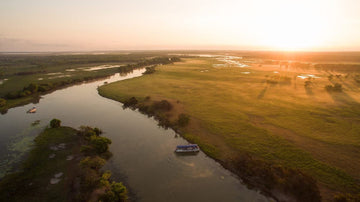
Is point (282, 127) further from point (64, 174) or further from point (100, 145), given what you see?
point (64, 174)

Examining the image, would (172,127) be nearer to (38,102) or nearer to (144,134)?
(144,134)

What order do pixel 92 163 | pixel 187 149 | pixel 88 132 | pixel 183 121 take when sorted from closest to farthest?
pixel 92 163
pixel 187 149
pixel 88 132
pixel 183 121

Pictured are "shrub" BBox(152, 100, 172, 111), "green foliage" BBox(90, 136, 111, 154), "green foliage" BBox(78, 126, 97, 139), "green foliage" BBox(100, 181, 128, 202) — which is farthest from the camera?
"shrub" BBox(152, 100, 172, 111)

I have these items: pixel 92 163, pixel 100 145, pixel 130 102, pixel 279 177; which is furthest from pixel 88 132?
pixel 279 177

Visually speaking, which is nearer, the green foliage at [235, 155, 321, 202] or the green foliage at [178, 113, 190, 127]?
the green foliage at [235, 155, 321, 202]

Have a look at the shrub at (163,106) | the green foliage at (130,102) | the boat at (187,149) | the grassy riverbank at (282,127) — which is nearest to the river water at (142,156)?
the boat at (187,149)

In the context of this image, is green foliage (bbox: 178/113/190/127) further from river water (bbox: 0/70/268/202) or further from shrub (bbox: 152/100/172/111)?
shrub (bbox: 152/100/172/111)

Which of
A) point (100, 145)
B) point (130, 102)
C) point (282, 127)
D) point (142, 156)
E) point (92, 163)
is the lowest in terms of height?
point (142, 156)

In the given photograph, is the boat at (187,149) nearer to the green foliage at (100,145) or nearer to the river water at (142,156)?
the river water at (142,156)

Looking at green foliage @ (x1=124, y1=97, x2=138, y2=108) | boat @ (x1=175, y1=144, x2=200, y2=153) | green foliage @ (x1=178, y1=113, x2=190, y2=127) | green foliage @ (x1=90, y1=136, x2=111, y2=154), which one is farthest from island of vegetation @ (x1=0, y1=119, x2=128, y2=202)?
green foliage @ (x1=124, y1=97, x2=138, y2=108)
